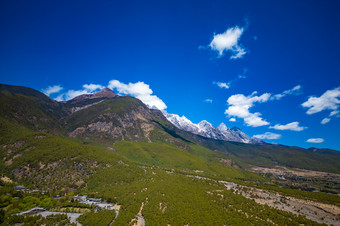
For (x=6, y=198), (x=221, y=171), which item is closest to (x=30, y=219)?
(x=6, y=198)

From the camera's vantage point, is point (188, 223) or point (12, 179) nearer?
point (188, 223)

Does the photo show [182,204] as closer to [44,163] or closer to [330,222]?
[330,222]

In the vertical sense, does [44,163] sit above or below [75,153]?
below

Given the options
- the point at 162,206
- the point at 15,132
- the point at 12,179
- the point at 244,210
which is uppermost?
the point at 15,132

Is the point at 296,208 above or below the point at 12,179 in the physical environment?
above

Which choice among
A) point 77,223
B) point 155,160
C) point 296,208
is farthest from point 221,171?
point 77,223

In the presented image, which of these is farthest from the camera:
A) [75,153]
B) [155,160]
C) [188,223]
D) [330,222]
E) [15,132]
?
[155,160]

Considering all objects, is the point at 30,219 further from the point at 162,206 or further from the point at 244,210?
the point at 244,210

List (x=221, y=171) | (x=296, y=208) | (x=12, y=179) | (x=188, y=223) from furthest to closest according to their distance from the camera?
(x=221, y=171), (x=12, y=179), (x=296, y=208), (x=188, y=223)

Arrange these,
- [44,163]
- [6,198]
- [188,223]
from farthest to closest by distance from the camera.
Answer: [44,163], [6,198], [188,223]
